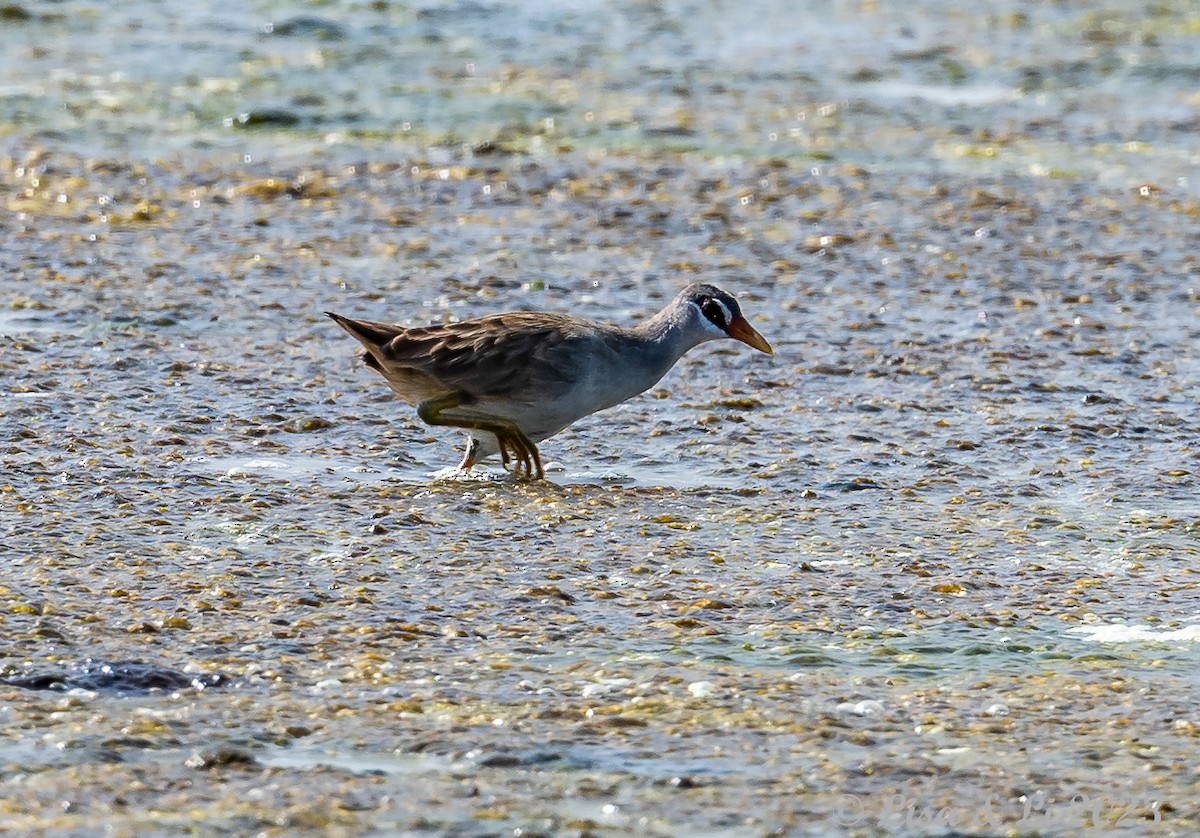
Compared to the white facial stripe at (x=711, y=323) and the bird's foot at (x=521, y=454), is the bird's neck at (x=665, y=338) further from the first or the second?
the bird's foot at (x=521, y=454)

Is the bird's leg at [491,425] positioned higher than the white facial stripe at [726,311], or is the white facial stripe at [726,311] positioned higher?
the white facial stripe at [726,311]

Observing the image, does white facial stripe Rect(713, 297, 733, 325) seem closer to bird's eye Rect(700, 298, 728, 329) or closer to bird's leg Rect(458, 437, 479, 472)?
bird's eye Rect(700, 298, 728, 329)

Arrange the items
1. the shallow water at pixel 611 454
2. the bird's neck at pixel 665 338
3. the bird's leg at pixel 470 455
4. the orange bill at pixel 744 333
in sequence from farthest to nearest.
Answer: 1. the orange bill at pixel 744 333
2. the bird's neck at pixel 665 338
3. the bird's leg at pixel 470 455
4. the shallow water at pixel 611 454

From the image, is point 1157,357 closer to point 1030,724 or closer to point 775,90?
point 1030,724

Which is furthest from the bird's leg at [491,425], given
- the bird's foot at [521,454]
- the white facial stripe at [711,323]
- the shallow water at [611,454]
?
the white facial stripe at [711,323]

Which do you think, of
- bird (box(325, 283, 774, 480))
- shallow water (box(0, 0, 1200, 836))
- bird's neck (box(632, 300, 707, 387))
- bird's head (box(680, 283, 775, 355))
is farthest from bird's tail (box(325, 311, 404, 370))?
bird's head (box(680, 283, 775, 355))

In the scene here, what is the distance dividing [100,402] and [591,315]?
2283 millimetres

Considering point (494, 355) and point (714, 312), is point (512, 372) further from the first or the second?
point (714, 312)

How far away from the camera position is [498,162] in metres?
11.3

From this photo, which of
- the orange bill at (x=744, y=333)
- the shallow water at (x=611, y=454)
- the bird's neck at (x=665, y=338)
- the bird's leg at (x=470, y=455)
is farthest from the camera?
the orange bill at (x=744, y=333)

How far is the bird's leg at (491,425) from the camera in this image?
22.5 feet

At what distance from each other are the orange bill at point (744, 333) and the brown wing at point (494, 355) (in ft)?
2.27

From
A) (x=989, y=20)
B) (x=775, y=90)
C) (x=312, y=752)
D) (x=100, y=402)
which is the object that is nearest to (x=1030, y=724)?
(x=312, y=752)

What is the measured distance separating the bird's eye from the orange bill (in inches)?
1.4
